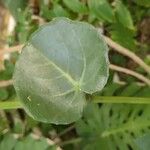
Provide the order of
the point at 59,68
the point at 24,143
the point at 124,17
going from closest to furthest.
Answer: the point at 59,68 → the point at 24,143 → the point at 124,17

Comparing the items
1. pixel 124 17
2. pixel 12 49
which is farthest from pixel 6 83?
pixel 124 17

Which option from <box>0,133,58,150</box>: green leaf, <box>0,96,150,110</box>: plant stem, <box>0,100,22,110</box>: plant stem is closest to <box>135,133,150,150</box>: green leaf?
<box>0,96,150,110</box>: plant stem

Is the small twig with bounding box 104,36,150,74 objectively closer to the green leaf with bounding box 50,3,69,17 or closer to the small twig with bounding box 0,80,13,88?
the green leaf with bounding box 50,3,69,17

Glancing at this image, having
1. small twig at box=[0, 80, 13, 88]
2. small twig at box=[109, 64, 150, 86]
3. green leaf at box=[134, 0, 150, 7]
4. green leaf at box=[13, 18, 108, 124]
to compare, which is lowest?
small twig at box=[0, 80, 13, 88]

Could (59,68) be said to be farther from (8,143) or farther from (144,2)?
(144,2)

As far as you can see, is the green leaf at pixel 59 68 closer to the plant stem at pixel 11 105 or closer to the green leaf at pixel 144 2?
the plant stem at pixel 11 105
